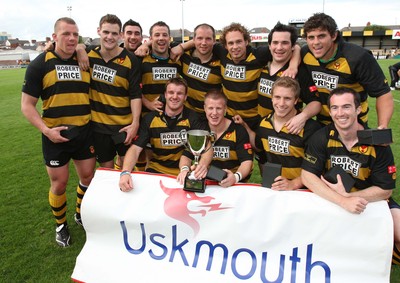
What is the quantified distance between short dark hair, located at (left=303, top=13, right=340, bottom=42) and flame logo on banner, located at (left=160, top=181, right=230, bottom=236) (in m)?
1.86

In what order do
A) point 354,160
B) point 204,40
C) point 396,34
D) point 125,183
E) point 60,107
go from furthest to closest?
point 396,34
point 204,40
point 60,107
point 125,183
point 354,160

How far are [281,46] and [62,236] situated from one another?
3.03 metres

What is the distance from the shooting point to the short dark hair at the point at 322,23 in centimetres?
305

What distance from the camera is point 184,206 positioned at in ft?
8.74

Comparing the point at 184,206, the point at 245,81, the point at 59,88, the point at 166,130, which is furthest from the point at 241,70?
the point at 59,88

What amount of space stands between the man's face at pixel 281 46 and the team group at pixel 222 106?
0.03ft

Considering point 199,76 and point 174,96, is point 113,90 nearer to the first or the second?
point 174,96

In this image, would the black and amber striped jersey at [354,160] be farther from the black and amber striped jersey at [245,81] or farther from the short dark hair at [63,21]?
the short dark hair at [63,21]

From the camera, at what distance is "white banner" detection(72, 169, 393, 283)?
7.83 ft

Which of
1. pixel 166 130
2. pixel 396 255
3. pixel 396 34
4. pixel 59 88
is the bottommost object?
pixel 396 255

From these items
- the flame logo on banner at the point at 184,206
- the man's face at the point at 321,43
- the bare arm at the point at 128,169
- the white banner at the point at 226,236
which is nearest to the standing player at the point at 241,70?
the man's face at the point at 321,43

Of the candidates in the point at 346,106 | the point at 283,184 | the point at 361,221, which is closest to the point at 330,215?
the point at 361,221

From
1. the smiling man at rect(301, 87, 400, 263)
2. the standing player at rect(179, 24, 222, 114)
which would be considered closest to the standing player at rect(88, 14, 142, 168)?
the standing player at rect(179, 24, 222, 114)

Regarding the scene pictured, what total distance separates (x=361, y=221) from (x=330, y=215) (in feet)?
0.69
